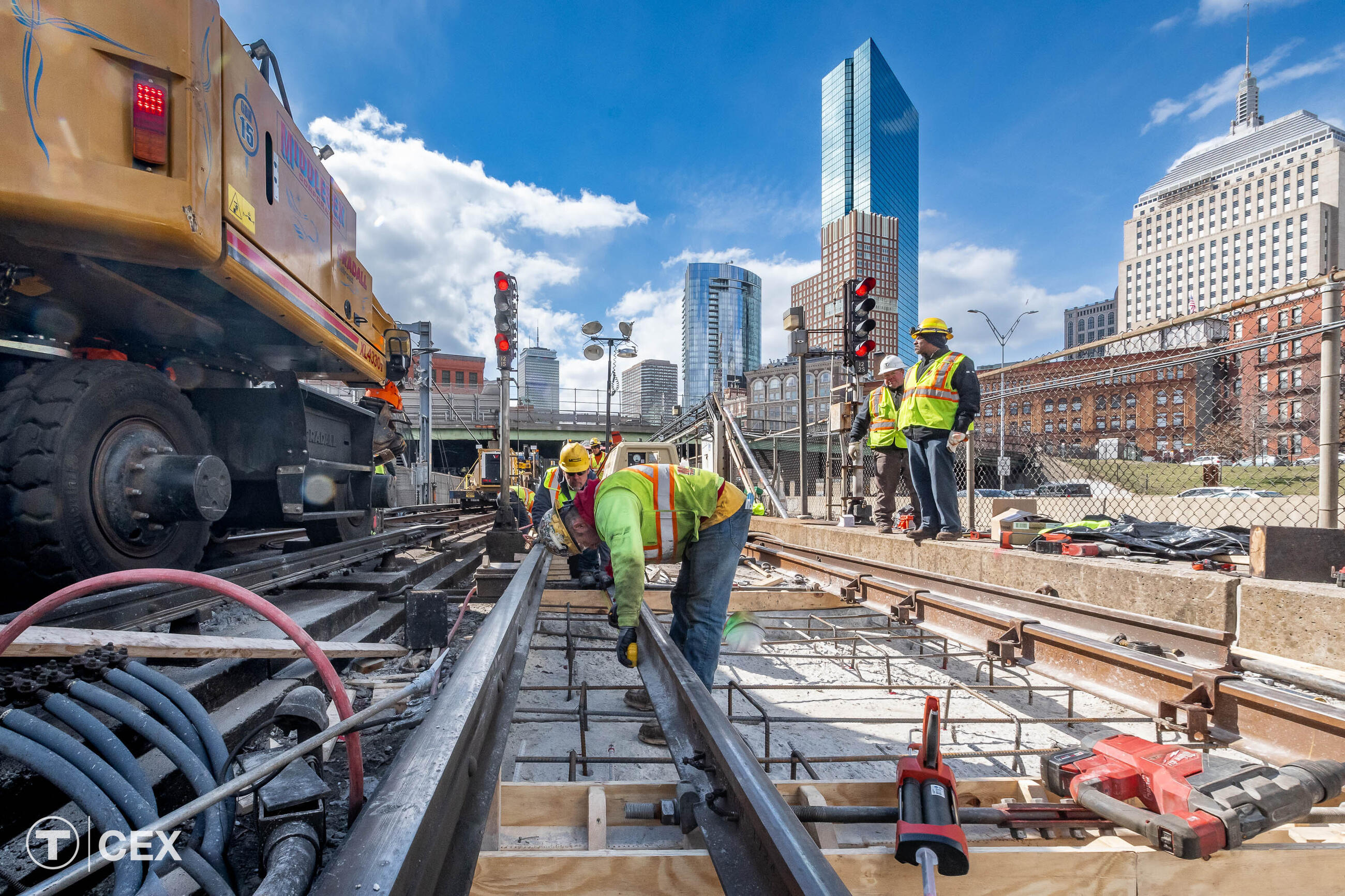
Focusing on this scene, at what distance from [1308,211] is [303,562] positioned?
25.1ft

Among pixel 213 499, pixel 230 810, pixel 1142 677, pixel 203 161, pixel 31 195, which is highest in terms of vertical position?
pixel 203 161

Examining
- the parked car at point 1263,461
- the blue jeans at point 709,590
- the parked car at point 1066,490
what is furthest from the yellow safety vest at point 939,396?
the parked car at point 1066,490

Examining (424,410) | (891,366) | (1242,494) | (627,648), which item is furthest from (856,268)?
(627,648)

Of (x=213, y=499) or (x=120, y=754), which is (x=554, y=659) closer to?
(x=213, y=499)

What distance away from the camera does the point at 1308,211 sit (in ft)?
15.3

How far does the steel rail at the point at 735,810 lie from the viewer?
4.69ft

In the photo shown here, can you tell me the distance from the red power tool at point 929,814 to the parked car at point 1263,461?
7163 millimetres

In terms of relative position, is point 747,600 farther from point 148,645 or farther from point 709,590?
point 148,645

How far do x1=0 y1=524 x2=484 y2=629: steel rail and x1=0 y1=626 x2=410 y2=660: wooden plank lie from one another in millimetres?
296

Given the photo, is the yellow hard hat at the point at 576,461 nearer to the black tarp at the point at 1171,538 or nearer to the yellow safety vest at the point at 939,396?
the yellow safety vest at the point at 939,396

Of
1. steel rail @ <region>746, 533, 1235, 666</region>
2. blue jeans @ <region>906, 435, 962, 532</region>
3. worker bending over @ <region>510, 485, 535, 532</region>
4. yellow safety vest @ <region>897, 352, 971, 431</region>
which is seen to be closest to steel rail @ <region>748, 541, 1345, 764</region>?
steel rail @ <region>746, 533, 1235, 666</region>

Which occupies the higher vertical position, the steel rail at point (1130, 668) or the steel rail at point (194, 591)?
the steel rail at point (194, 591)

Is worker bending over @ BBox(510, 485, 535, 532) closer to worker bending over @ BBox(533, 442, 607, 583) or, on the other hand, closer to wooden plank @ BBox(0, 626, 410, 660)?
worker bending over @ BBox(533, 442, 607, 583)

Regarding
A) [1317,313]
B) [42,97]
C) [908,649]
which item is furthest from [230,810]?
[1317,313]
